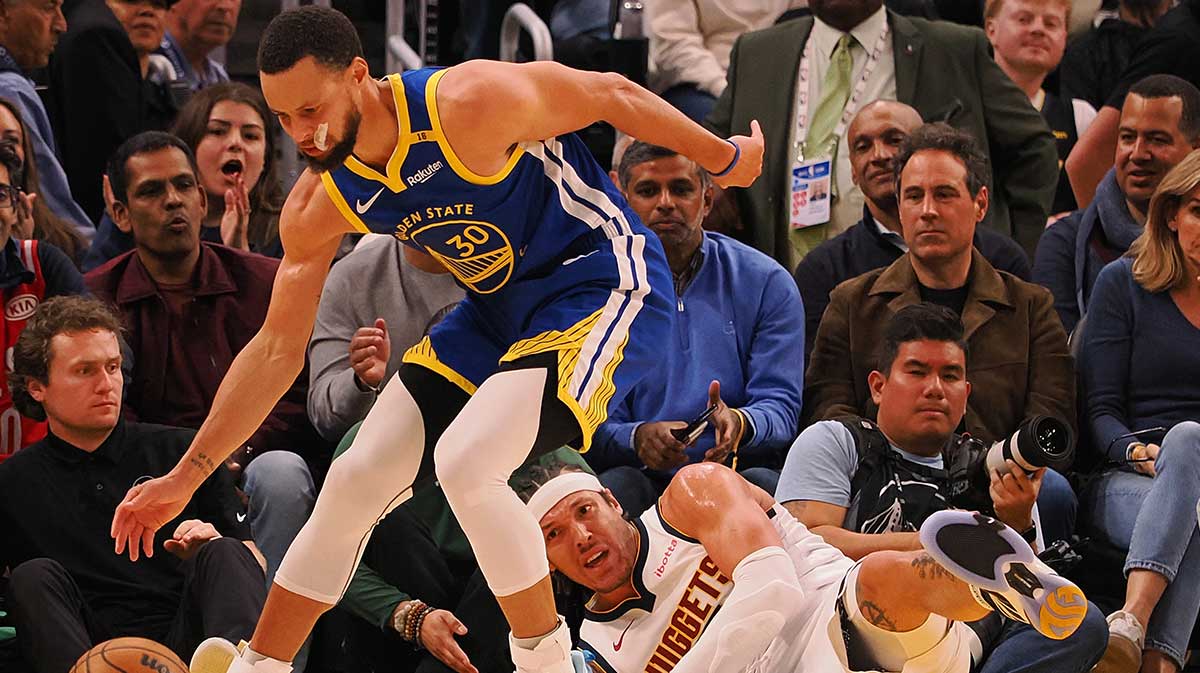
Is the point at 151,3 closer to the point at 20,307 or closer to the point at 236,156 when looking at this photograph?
the point at 236,156

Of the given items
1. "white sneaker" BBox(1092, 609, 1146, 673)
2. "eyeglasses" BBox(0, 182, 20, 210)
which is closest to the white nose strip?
"eyeglasses" BBox(0, 182, 20, 210)

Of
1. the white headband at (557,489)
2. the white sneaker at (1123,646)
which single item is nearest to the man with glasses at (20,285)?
the white headband at (557,489)

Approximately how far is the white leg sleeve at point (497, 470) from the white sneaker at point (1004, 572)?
882mm

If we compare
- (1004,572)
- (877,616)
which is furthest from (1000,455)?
(1004,572)

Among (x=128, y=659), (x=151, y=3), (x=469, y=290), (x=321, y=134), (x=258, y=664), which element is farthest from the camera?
(x=151, y=3)

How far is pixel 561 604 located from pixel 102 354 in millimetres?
1527

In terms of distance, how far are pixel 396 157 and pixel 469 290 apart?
484mm

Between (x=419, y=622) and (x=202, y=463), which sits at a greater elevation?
(x=202, y=463)

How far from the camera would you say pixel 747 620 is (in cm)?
428

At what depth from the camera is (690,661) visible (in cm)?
430

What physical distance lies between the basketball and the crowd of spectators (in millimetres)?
211

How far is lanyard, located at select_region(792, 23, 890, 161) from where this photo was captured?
6.54 meters

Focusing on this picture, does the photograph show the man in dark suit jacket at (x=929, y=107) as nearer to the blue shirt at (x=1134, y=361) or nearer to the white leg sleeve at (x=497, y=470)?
the blue shirt at (x=1134, y=361)

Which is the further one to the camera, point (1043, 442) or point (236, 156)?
point (236, 156)
